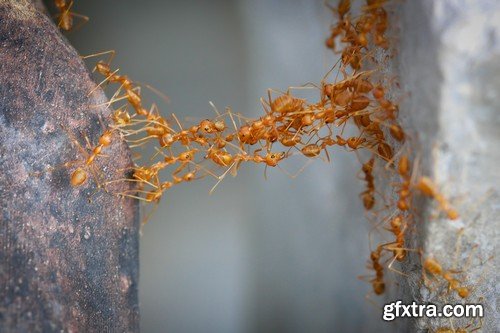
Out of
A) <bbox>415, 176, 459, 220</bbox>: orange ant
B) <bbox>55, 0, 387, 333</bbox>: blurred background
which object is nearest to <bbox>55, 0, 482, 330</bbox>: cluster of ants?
<bbox>415, 176, 459, 220</bbox>: orange ant

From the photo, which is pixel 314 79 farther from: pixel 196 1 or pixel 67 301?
pixel 67 301

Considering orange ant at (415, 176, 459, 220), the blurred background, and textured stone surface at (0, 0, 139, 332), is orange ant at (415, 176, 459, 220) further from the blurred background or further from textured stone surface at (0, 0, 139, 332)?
the blurred background

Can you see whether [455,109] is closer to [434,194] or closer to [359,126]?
[434,194]

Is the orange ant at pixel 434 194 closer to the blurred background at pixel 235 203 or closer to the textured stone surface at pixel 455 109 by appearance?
the textured stone surface at pixel 455 109

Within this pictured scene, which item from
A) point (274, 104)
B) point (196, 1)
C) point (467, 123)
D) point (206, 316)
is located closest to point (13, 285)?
point (274, 104)

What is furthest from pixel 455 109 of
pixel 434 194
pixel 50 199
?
pixel 50 199
